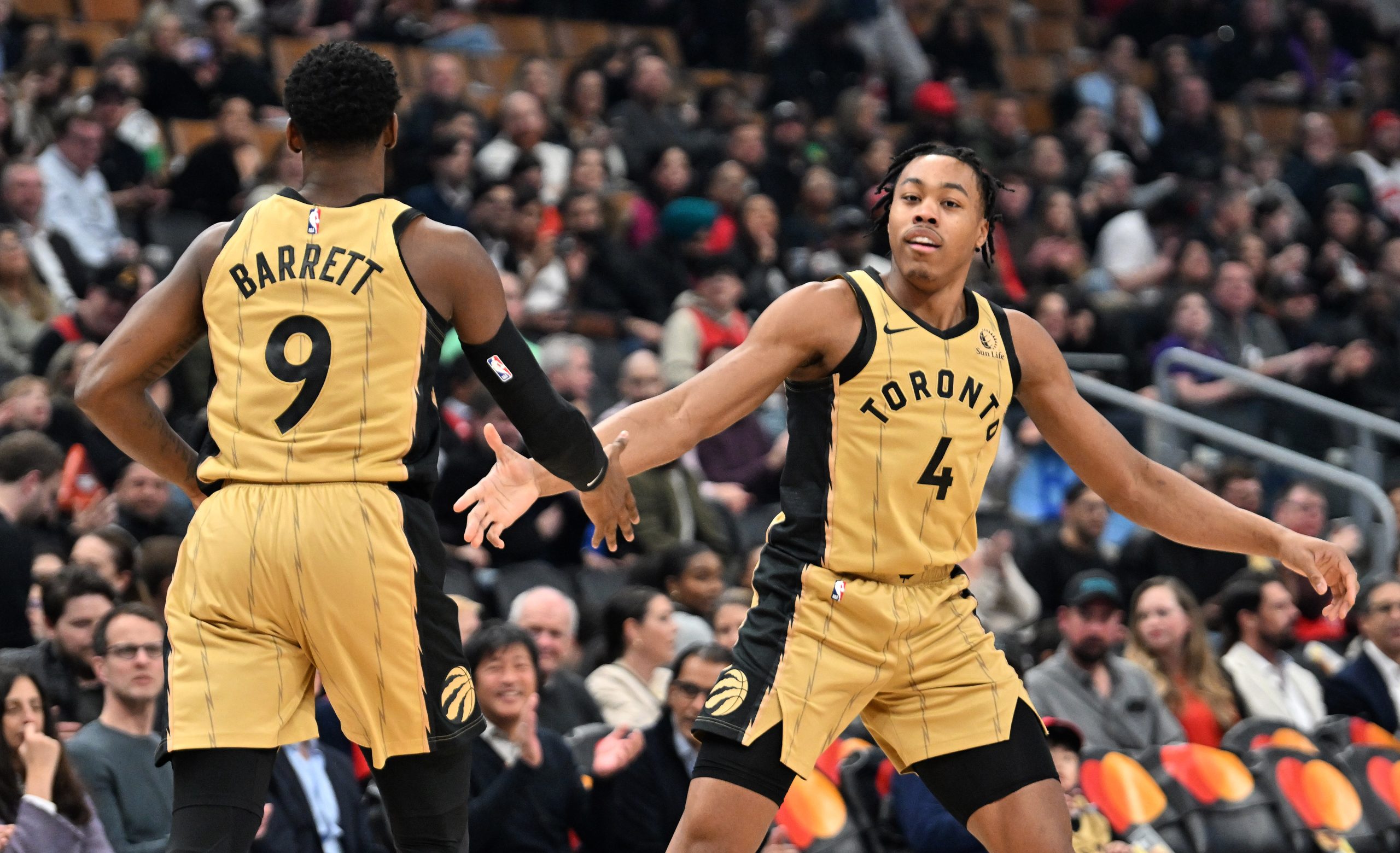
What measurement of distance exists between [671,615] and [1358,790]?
9.85ft

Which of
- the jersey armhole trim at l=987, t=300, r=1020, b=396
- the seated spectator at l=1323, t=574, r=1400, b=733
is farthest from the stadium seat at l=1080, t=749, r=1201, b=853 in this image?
the jersey armhole trim at l=987, t=300, r=1020, b=396

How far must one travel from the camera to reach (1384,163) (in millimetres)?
17406

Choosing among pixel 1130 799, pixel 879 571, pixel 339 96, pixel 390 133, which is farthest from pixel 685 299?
pixel 339 96

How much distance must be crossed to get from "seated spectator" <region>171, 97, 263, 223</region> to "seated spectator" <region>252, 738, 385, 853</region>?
5.26 m

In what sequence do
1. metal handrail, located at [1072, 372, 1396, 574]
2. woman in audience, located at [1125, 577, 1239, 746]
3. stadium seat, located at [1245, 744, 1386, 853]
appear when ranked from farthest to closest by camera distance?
metal handrail, located at [1072, 372, 1396, 574] → woman in audience, located at [1125, 577, 1239, 746] → stadium seat, located at [1245, 744, 1386, 853]

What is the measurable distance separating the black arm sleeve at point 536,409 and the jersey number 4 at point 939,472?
0.89 meters

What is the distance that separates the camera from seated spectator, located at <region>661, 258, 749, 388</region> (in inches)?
445

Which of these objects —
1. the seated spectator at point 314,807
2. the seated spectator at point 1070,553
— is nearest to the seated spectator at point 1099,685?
the seated spectator at point 1070,553

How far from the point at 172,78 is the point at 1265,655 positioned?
25.0 ft

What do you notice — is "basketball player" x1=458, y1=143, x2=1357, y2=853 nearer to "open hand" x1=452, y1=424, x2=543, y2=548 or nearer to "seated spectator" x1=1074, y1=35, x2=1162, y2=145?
"open hand" x1=452, y1=424, x2=543, y2=548

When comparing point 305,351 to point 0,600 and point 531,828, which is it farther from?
point 0,600

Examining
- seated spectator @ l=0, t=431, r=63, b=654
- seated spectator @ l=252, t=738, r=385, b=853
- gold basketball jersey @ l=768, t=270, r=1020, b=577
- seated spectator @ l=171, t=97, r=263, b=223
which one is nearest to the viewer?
gold basketball jersey @ l=768, t=270, r=1020, b=577

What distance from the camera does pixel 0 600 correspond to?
7441mm

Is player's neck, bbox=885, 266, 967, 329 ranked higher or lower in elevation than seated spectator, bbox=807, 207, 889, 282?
higher
